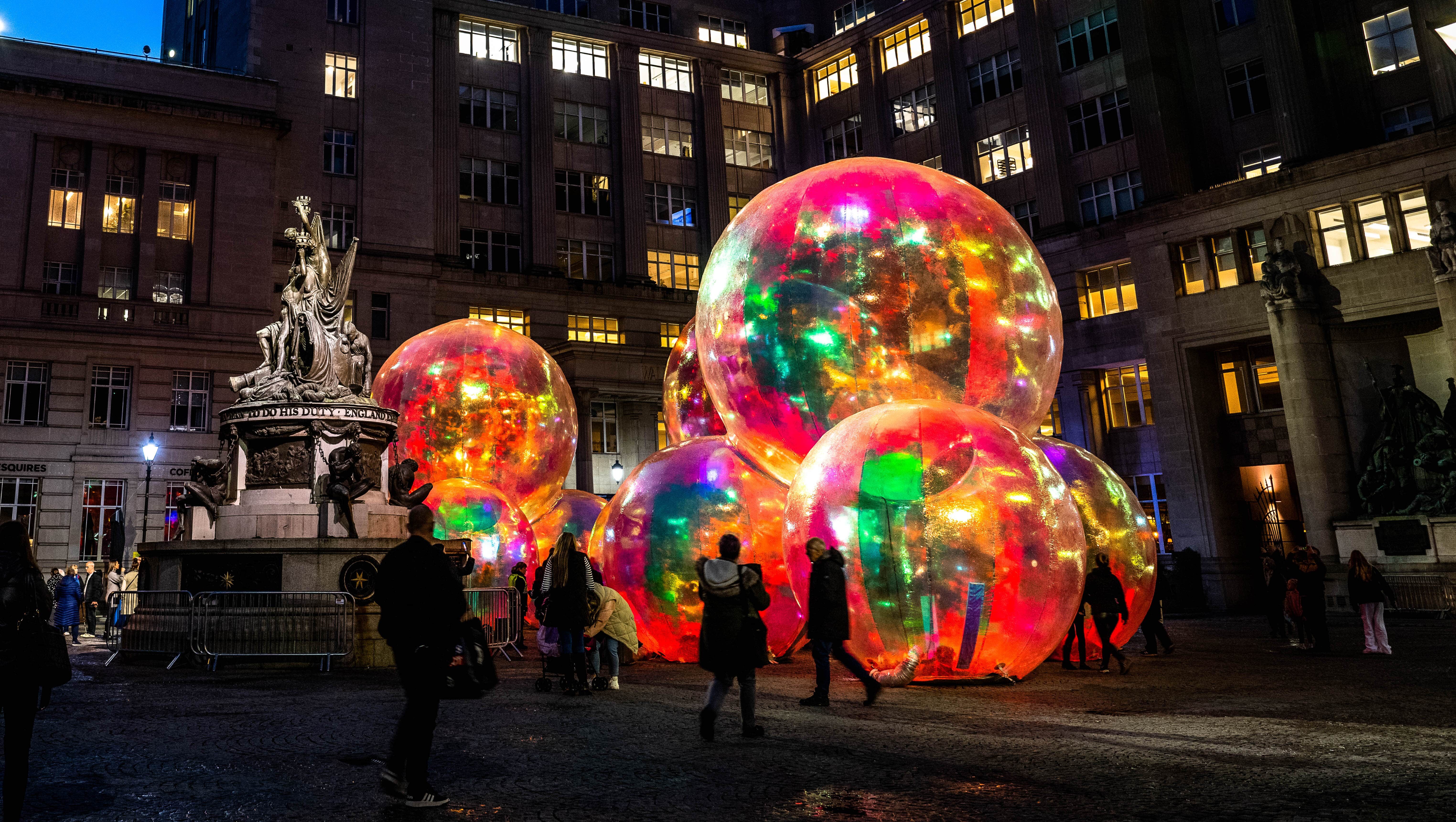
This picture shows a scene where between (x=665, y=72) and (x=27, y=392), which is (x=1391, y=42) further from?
(x=27, y=392)

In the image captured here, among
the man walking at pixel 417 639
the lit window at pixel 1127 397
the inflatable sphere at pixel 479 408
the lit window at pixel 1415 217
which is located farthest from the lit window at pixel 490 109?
the man walking at pixel 417 639

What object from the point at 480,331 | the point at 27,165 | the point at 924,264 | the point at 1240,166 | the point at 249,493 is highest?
the point at 27,165

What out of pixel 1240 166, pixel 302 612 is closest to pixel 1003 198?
pixel 1240 166

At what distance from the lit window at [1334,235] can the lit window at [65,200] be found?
44925 mm

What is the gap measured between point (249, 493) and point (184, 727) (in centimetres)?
812

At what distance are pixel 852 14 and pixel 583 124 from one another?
655 inches

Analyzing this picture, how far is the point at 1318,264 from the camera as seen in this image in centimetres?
2933

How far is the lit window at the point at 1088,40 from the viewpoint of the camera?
38344mm

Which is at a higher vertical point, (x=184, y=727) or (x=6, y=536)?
(x=6, y=536)

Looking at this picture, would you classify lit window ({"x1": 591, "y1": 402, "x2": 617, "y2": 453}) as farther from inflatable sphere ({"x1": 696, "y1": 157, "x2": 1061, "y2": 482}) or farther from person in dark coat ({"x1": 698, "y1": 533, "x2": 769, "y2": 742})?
person in dark coat ({"x1": 698, "y1": 533, "x2": 769, "y2": 742})

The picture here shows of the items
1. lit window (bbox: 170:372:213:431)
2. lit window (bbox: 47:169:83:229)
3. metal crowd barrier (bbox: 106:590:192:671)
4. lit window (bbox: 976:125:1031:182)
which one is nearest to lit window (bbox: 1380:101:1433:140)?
lit window (bbox: 976:125:1031:182)

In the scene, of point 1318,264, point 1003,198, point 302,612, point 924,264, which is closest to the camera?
point 924,264

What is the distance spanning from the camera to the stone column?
2822 cm

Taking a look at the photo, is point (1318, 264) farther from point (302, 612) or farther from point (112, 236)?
point (112, 236)
